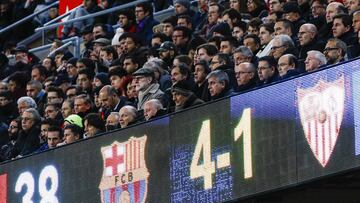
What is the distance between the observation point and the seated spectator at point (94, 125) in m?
19.4

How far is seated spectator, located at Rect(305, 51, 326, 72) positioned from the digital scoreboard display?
1.77ft

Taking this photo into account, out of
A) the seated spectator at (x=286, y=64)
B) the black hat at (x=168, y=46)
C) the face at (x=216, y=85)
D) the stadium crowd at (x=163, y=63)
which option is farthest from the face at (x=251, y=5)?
the seated spectator at (x=286, y=64)

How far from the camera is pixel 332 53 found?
17109 millimetres

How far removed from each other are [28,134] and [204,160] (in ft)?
13.5

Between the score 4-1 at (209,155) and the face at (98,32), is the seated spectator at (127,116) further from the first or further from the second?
the face at (98,32)

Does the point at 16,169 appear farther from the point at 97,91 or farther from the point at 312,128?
the point at 312,128

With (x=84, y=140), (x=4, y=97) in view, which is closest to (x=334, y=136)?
(x=84, y=140)

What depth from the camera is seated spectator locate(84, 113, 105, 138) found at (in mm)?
19375

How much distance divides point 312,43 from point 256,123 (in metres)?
1.68

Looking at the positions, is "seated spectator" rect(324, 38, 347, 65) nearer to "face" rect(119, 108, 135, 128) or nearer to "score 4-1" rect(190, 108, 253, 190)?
"score 4-1" rect(190, 108, 253, 190)

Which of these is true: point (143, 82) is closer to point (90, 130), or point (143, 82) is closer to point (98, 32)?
point (90, 130)

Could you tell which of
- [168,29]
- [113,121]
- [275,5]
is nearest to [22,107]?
[168,29]

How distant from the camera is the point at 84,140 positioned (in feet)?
62.7

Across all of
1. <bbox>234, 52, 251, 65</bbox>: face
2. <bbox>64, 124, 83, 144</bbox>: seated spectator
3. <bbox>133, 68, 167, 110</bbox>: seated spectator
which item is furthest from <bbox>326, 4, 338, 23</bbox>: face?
<bbox>64, 124, 83, 144</bbox>: seated spectator
